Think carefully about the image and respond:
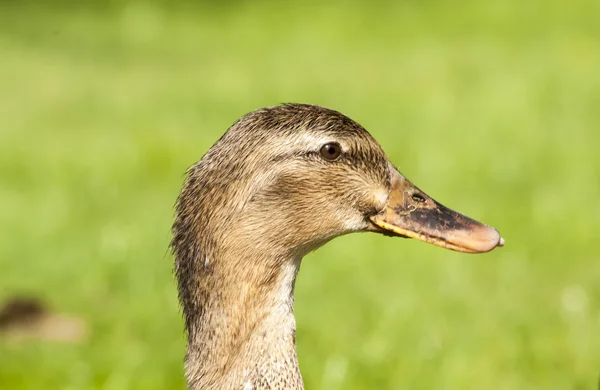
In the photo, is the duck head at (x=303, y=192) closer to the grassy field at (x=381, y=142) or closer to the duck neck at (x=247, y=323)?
the duck neck at (x=247, y=323)

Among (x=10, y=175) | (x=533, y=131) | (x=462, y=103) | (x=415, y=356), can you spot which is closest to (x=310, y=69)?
(x=462, y=103)

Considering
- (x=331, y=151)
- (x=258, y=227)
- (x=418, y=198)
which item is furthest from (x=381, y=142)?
(x=258, y=227)

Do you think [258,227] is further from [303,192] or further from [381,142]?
[381,142]

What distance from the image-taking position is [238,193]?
2986 mm

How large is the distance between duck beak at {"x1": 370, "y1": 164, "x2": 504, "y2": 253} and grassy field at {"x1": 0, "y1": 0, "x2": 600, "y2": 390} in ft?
5.43

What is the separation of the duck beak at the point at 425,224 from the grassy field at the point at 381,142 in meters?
1.65

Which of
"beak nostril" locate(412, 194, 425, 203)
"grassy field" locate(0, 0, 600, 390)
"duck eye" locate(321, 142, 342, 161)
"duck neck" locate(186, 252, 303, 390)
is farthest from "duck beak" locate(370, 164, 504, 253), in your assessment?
"grassy field" locate(0, 0, 600, 390)

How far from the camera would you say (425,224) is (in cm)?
318

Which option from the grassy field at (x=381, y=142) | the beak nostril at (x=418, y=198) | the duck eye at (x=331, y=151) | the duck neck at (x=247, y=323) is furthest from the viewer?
the grassy field at (x=381, y=142)

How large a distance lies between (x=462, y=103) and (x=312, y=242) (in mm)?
6687

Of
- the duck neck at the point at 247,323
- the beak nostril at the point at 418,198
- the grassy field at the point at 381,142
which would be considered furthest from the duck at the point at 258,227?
the grassy field at the point at 381,142

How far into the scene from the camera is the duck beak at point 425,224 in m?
3.15

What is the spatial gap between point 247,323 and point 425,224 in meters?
0.61

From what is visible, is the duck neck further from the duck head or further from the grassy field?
the grassy field
